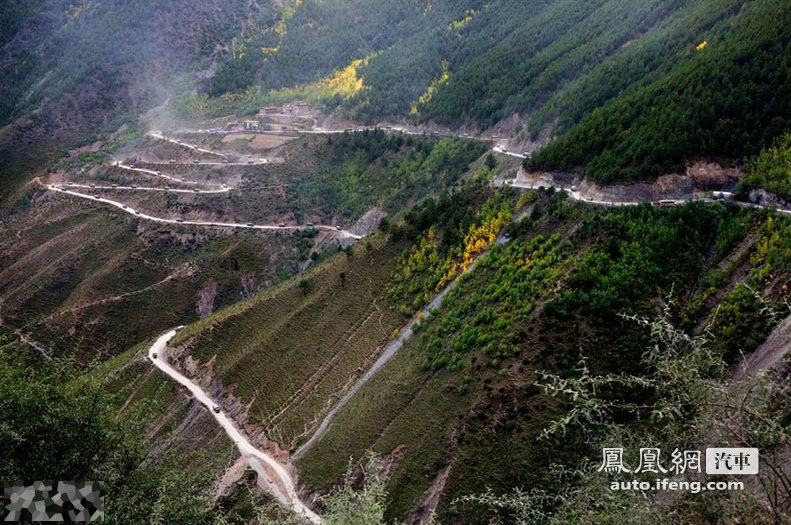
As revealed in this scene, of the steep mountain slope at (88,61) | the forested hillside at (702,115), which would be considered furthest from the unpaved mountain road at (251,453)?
the steep mountain slope at (88,61)

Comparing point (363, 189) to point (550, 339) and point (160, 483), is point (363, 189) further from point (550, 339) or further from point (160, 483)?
point (160, 483)

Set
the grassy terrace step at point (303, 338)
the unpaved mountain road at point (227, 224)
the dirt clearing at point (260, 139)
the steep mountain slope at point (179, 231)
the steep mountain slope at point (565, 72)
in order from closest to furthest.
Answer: the steep mountain slope at point (565, 72) → the grassy terrace step at point (303, 338) → the steep mountain slope at point (179, 231) → the unpaved mountain road at point (227, 224) → the dirt clearing at point (260, 139)

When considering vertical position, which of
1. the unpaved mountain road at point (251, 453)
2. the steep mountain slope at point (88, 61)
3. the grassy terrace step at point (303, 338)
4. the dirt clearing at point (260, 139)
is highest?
the steep mountain slope at point (88, 61)

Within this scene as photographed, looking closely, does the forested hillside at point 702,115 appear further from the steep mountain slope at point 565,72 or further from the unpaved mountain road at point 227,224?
the unpaved mountain road at point 227,224

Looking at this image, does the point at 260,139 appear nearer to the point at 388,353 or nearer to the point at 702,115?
the point at 388,353

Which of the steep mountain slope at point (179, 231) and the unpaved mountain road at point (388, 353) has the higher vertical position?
the steep mountain slope at point (179, 231)

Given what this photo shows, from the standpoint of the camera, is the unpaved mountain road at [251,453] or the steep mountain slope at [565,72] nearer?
the unpaved mountain road at [251,453]

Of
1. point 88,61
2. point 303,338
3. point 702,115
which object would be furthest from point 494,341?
point 88,61

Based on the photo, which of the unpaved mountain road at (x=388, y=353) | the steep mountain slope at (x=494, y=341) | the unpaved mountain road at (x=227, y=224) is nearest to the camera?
the steep mountain slope at (x=494, y=341)
